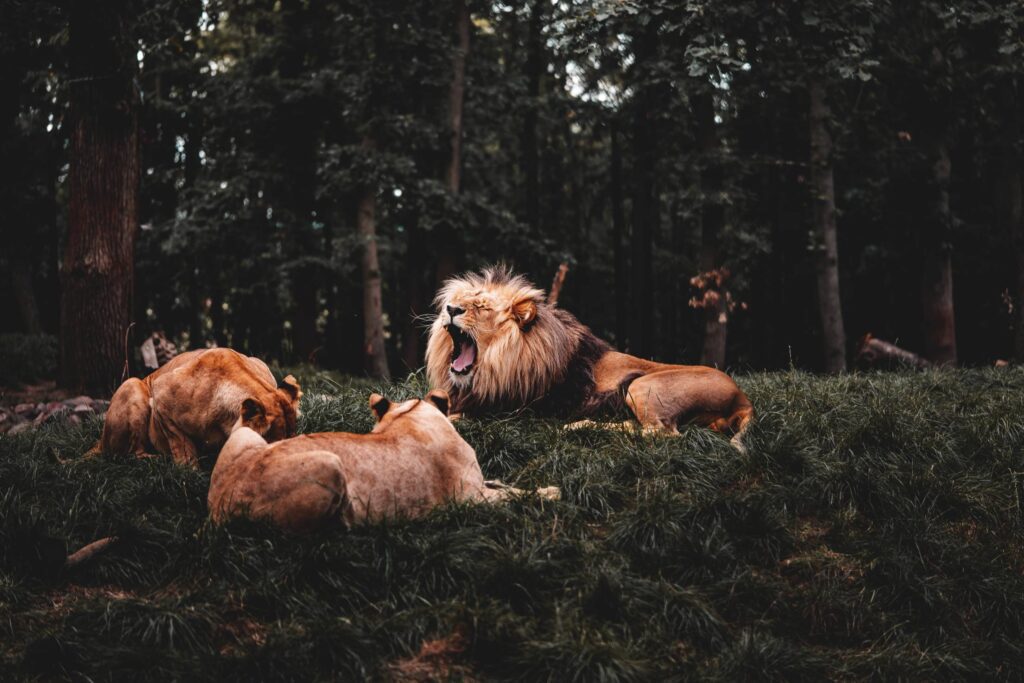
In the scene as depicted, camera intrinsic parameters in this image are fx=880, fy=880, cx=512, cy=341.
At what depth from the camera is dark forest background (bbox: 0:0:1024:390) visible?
928 cm

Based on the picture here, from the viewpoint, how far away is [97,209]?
364 inches

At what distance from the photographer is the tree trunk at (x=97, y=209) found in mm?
9188

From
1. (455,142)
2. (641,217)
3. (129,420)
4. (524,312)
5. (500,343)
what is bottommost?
(129,420)

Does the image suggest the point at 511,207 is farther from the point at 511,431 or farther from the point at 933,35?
the point at 511,431

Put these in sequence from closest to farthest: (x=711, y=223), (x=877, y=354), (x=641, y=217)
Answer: (x=877, y=354) → (x=711, y=223) → (x=641, y=217)

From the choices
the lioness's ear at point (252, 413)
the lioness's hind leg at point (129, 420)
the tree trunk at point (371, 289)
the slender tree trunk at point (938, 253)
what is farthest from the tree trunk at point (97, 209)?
the slender tree trunk at point (938, 253)

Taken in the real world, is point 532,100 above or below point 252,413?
above

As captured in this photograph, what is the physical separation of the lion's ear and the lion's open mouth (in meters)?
0.40

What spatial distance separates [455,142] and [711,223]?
524cm

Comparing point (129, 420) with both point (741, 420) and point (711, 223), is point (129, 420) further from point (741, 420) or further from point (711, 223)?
point (711, 223)

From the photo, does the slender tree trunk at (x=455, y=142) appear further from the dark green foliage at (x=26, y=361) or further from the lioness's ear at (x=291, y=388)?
the lioness's ear at (x=291, y=388)

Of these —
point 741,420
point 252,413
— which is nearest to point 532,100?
point 741,420

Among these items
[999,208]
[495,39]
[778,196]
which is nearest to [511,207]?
[495,39]

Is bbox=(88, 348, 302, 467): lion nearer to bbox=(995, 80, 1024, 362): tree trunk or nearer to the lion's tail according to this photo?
the lion's tail
